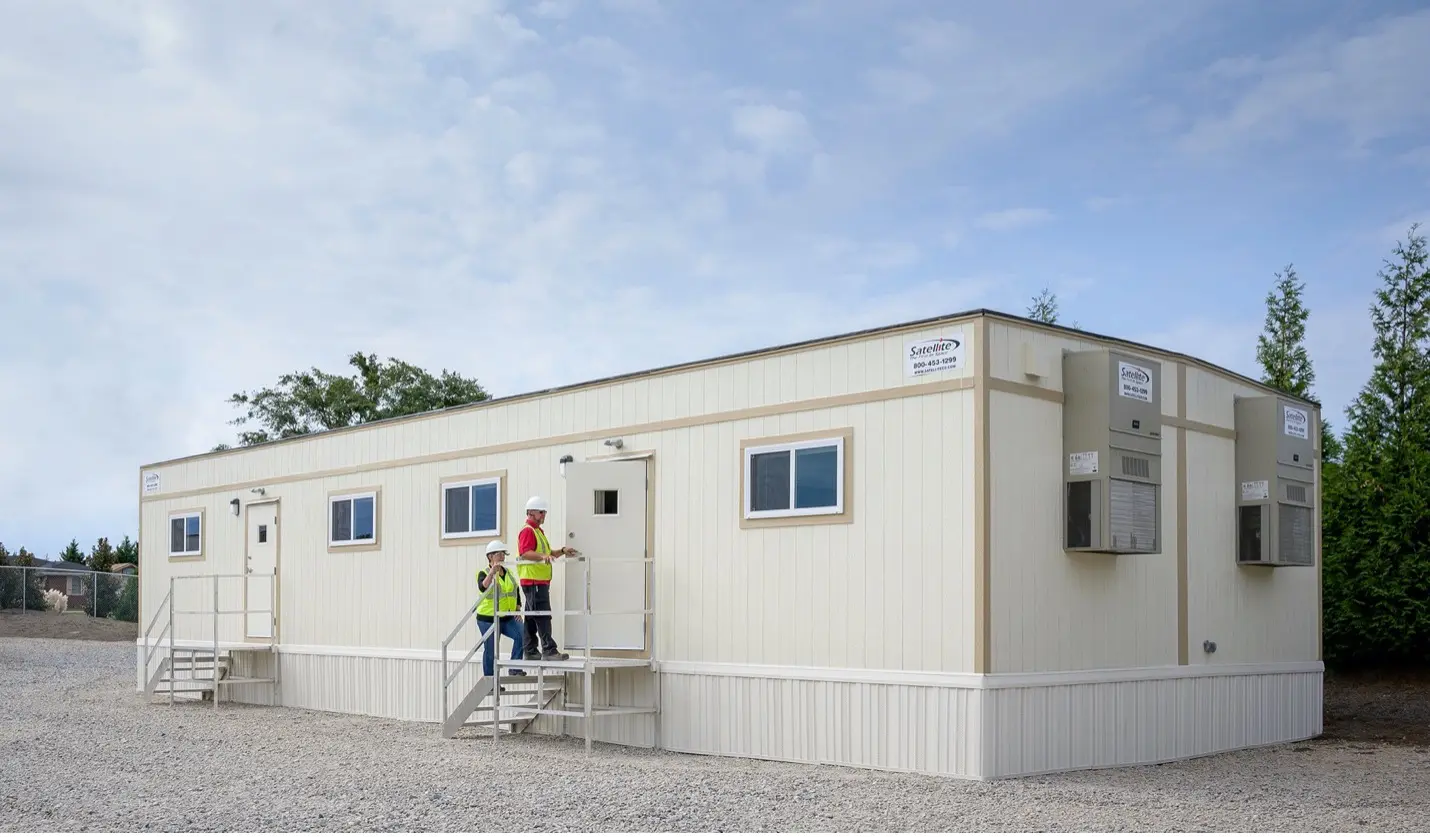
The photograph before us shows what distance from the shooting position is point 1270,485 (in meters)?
12.7

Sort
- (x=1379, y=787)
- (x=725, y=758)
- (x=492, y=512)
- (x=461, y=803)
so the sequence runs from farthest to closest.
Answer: (x=492, y=512) → (x=725, y=758) → (x=1379, y=787) → (x=461, y=803)

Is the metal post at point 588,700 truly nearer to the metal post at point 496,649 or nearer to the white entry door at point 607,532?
the white entry door at point 607,532

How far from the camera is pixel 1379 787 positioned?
10.1m

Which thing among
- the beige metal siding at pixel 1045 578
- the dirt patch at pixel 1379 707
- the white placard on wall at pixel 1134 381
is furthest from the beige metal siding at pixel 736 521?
the dirt patch at pixel 1379 707

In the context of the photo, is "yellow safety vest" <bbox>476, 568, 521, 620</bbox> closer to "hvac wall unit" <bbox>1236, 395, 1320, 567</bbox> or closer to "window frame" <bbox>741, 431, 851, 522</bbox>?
"window frame" <bbox>741, 431, 851, 522</bbox>

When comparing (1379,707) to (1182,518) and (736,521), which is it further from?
(736,521)

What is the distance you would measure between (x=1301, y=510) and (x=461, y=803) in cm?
821

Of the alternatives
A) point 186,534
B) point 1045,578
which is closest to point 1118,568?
point 1045,578

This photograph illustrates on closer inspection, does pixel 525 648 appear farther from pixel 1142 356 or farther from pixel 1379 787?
pixel 1379 787

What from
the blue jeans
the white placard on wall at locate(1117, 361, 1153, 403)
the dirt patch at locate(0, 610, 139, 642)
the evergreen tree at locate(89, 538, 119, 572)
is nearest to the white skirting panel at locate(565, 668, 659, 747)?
the blue jeans

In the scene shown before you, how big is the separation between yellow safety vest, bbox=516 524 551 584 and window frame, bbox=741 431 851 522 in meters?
1.90

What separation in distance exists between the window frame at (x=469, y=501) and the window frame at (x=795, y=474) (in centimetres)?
327

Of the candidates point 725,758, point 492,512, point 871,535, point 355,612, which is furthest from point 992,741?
point 355,612

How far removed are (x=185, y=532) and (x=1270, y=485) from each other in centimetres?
1341
